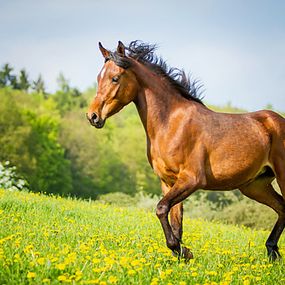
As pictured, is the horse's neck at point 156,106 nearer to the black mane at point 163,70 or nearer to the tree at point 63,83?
the black mane at point 163,70

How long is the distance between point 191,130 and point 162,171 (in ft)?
2.27

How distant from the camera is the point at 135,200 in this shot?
34156 millimetres

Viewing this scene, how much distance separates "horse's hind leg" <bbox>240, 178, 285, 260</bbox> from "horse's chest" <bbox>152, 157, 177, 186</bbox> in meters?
1.84

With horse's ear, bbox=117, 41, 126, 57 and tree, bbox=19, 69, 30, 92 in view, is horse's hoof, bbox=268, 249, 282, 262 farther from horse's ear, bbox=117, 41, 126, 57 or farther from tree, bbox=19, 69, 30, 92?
tree, bbox=19, 69, 30, 92

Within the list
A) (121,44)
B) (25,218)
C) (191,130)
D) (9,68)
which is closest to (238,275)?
(191,130)

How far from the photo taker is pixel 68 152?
58312mm

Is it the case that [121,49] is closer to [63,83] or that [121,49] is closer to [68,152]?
[68,152]

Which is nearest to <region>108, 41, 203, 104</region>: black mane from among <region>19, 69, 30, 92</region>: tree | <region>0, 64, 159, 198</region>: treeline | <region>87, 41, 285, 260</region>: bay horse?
<region>87, 41, 285, 260</region>: bay horse

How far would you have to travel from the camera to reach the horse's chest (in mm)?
6984

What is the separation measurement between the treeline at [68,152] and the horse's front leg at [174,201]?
39.7m

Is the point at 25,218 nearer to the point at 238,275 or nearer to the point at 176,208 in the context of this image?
the point at 176,208

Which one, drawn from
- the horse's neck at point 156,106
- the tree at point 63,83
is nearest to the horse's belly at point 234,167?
the horse's neck at point 156,106

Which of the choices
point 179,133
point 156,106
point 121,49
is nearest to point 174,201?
point 179,133

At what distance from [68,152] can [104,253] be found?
173 feet
